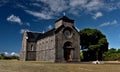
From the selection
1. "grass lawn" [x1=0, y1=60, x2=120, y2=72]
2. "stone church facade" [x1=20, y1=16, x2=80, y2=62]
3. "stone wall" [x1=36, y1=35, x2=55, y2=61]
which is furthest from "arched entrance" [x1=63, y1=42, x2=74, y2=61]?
"grass lawn" [x1=0, y1=60, x2=120, y2=72]

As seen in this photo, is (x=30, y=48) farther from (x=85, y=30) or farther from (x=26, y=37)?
(x=85, y=30)

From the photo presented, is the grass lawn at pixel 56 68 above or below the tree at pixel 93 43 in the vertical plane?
below

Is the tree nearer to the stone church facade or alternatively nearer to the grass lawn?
the stone church facade

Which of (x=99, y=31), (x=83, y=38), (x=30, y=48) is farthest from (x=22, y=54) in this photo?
(x=99, y=31)

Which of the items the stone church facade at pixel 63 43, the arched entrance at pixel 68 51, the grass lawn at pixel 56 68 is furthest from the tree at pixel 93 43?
the grass lawn at pixel 56 68

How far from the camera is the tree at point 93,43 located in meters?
66.9

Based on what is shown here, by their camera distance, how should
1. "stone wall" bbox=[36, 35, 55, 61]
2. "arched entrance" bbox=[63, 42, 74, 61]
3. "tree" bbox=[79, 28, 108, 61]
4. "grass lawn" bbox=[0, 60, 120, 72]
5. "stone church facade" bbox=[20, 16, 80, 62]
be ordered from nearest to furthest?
"grass lawn" bbox=[0, 60, 120, 72], "stone church facade" bbox=[20, 16, 80, 62], "arched entrance" bbox=[63, 42, 74, 61], "stone wall" bbox=[36, 35, 55, 61], "tree" bbox=[79, 28, 108, 61]

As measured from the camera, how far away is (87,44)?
70.2 m

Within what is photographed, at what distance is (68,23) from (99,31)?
54.9ft

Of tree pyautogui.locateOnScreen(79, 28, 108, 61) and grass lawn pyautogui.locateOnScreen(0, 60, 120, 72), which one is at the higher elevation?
tree pyautogui.locateOnScreen(79, 28, 108, 61)

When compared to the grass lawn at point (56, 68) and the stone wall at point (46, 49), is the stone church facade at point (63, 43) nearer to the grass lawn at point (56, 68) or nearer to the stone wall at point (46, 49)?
the stone wall at point (46, 49)

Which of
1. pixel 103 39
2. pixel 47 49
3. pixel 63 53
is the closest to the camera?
pixel 63 53

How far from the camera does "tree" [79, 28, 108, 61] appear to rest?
220ft

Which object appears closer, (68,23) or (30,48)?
(68,23)
